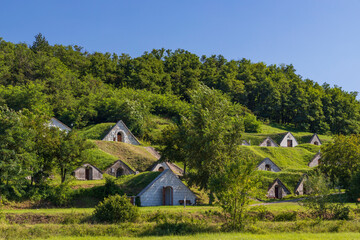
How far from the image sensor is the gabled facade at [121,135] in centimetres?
6575

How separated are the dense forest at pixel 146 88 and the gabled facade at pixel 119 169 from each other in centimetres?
2045

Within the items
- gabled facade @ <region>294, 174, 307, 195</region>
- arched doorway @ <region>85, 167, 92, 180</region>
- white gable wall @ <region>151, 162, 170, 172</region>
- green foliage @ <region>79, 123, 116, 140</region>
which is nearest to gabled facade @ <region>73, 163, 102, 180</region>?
arched doorway @ <region>85, 167, 92, 180</region>

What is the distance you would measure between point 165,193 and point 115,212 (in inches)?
460

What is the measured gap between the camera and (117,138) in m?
66.7

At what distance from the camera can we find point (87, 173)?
49500 millimetres

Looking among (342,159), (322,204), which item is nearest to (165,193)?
(322,204)

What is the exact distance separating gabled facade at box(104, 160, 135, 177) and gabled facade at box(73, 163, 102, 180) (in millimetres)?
2528

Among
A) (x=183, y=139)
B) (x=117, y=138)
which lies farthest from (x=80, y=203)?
(x=117, y=138)

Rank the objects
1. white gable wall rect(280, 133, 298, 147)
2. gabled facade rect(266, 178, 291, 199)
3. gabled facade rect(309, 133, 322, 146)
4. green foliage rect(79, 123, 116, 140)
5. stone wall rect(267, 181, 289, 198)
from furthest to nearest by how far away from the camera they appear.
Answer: gabled facade rect(309, 133, 322, 146), white gable wall rect(280, 133, 298, 147), green foliage rect(79, 123, 116, 140), gabled facade rect(266, 178, 291, 199), stone wall rect(267, 181, 289, 198)

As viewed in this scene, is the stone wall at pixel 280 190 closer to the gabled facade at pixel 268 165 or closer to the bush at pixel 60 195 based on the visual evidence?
the gabled facade at pixel 268 165

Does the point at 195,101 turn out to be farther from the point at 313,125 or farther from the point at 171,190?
the point at 313,125

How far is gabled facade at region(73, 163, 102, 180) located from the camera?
4862cm

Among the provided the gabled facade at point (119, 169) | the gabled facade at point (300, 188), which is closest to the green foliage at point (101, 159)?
the gabled facade at point (119, 169)

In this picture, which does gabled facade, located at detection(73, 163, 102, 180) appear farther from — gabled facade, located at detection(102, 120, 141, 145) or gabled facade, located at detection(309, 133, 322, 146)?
gabled facade, located at detection(309, 133, 322, 146)
